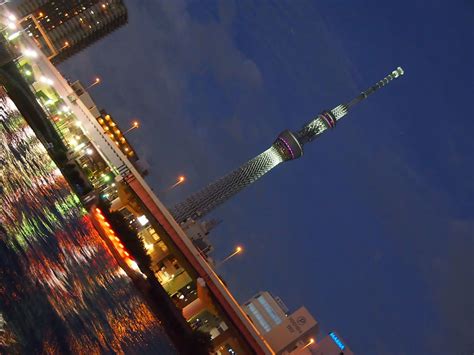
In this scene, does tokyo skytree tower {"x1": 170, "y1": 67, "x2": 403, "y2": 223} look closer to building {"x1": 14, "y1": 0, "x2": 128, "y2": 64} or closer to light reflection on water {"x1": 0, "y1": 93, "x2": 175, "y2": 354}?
building {"x1": 14, "y1": 0, "x2": 128, "y2": 64}

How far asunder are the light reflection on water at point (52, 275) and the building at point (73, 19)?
60586 mm

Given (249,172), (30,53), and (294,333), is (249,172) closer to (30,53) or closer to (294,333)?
(294,333)

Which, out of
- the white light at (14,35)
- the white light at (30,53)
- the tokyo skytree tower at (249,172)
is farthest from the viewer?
the tokyo skytree tower at (249,172)

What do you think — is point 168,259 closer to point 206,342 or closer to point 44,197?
point 206,342

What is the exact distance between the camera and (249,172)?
85.1 meters

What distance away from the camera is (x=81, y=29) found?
243 ft

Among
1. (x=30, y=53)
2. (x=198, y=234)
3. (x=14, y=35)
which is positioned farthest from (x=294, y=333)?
(x=14, y=35)

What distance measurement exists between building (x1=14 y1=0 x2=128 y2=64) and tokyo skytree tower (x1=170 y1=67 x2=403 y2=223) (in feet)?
101

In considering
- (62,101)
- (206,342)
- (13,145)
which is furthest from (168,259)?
(13,145)

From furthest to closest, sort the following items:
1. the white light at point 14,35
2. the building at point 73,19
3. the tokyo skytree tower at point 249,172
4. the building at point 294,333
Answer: the tokyo skytree tower at point 249,172, the building at point 73,19, the building at point 294,333, the white light at point 14,35

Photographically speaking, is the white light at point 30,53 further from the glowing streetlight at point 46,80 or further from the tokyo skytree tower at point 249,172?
the tokyo skytree tower at point 249,172

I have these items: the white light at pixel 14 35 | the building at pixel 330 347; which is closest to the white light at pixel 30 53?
the white light at pixel 14 35

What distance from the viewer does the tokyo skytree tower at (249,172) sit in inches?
2857

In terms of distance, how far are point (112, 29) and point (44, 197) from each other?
7181 centimetres
